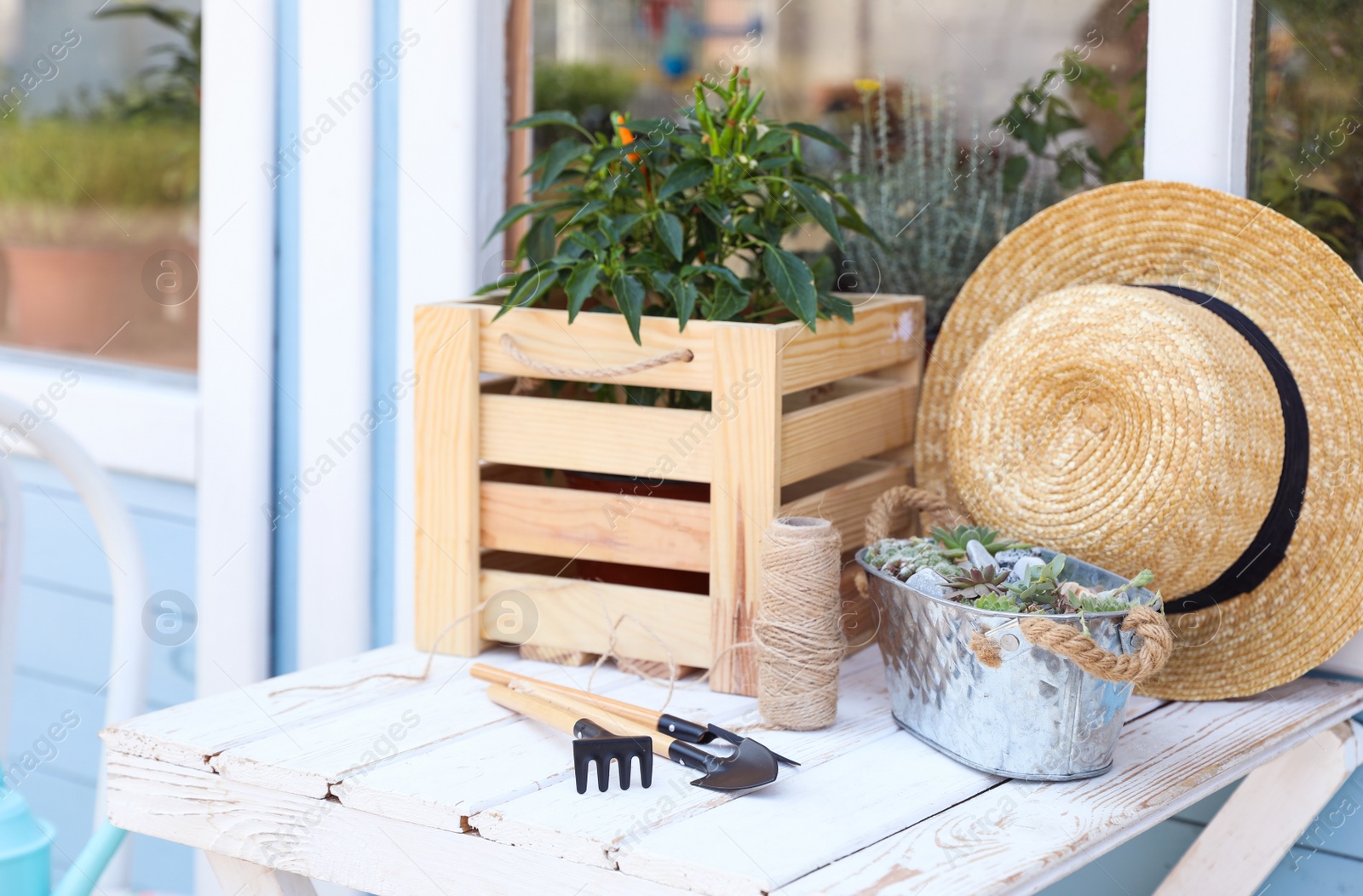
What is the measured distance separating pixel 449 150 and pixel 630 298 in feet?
1.66

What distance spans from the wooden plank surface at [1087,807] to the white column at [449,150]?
83 centimetres

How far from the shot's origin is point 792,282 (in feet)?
3.34

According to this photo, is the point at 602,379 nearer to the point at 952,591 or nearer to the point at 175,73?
the point at 952,591

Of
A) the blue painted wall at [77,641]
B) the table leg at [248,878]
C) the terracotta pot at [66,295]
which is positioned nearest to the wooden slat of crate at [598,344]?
the table leg at [248,878]

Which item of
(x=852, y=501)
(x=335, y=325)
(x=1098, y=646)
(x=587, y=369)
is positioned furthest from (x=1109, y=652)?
(x=335, y=325)

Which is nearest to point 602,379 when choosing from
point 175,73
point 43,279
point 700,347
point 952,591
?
point 700,347

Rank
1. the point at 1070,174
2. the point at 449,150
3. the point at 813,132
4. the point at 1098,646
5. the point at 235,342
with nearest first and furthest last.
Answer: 1. the point at 1098,646
2. the point at 813,132
3. the point at 1070,174
4. the point at 449,150
5. the point at 235,342

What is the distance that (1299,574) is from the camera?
1.00m

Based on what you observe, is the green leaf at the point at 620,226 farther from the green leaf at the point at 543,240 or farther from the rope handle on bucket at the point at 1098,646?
the rope handle on bucket at the point at 1098,646

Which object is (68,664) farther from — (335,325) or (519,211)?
(519,211)

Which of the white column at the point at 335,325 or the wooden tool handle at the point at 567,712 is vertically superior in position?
the white column at the point at 335,325

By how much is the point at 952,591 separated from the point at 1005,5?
0.68 m

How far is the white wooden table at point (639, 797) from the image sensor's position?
74 cm

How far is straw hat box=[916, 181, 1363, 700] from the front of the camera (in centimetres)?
95
